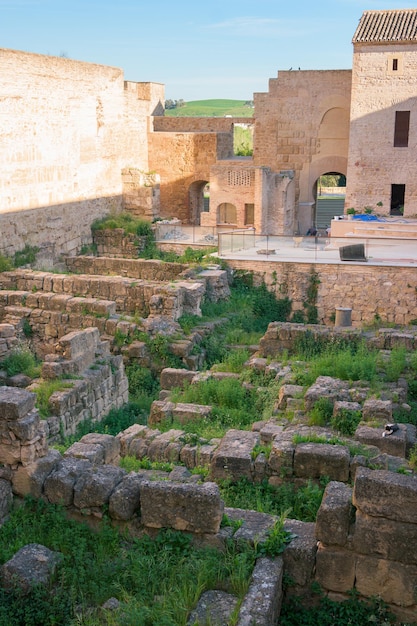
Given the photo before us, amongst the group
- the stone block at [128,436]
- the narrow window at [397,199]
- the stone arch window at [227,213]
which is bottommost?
the stone block at [128,436]

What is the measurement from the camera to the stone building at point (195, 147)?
70.6 ft

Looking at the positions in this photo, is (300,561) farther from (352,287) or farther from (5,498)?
(352,287)

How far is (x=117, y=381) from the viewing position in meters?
13.3

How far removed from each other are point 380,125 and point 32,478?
22692mm

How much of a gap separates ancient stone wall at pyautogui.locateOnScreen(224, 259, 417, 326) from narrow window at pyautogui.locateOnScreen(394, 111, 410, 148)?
8862mm

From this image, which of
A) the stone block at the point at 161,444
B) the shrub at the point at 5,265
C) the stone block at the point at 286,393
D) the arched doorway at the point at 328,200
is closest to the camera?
the stone block at the point at 161,444

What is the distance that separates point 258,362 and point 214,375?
0.91 m

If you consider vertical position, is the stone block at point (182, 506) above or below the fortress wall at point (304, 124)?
below

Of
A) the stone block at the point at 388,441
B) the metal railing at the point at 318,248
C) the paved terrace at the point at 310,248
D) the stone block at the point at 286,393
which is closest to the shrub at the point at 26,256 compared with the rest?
the paved terrace at the point at 310,248

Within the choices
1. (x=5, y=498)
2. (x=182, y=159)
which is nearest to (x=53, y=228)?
(x=182, y=159)

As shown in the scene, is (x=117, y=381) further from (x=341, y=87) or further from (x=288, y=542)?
(x=341, y=87)

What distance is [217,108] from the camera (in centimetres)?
7981

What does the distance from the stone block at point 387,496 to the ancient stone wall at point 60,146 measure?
16415mm

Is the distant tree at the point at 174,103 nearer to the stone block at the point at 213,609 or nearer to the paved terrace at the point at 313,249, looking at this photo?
the paved terrace at the point at 313,249
